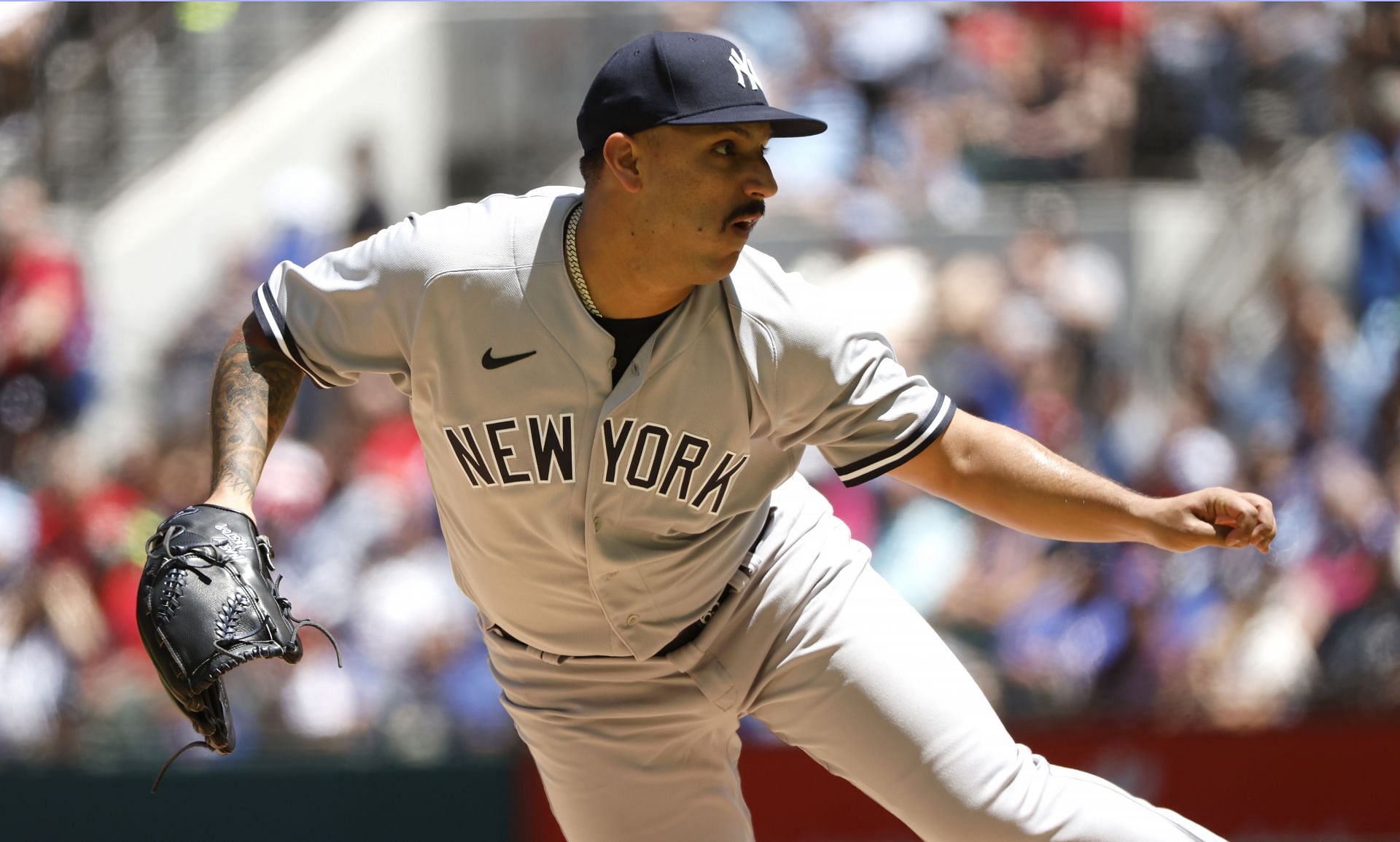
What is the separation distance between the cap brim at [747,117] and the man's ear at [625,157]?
0.09m

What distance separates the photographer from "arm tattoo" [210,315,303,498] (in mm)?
2818

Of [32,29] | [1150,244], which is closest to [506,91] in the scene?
[32,29]

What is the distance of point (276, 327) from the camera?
298 centimetres

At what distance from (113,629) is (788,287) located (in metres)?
4.59

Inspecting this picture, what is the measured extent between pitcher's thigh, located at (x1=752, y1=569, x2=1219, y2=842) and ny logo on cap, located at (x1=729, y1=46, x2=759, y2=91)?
1017 mm

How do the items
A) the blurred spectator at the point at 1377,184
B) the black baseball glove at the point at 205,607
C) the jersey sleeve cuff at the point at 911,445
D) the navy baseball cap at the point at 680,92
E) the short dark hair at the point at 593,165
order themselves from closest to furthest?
the black baseball glove at the point at 205,607 < the navy baseball cap at the point at 680,92 < the short dark hair at the point at 593,165 < the jersey sleeve cuff at the point at 911,445 < the blurred spectator at the point at 1377,184

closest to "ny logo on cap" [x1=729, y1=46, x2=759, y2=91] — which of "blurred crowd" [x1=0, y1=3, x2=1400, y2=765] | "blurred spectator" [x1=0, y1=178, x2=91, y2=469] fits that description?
"blurred crowd" [x1=0, y1=3, x2=1400, y2=765]

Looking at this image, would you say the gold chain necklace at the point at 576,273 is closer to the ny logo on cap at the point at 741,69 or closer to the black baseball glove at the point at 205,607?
the ny logo on cap at the point at 741,69

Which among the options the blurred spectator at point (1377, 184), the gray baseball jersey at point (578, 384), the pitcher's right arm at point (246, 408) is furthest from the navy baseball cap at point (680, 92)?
the blurred spectator at point (1377, 184)

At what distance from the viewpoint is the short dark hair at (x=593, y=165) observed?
114 inches

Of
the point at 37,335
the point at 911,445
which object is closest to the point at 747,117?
the point at 911,445

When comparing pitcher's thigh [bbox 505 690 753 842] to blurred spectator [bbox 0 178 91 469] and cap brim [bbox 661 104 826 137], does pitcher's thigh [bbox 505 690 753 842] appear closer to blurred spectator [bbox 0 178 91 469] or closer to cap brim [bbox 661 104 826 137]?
cap brim [bbox 661 104 826 137]

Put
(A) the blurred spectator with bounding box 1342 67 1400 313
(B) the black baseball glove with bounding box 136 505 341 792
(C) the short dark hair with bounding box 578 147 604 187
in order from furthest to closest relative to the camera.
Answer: (A) the blurred spectator with bounding box 1342 67 1400 313
(C) the short dark hair with bounding box 578 147 604 187
(B) the black baseball glove with bounding box 136 505 341 792

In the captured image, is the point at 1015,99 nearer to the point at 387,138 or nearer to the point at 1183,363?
the point at 1183,363
